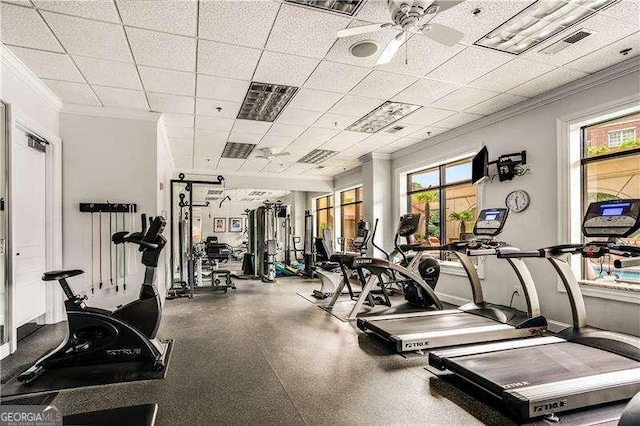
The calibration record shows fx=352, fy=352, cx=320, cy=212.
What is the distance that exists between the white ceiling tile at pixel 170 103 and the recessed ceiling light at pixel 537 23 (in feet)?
11.7

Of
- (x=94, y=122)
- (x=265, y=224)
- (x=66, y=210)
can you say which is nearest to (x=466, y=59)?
(x=94, y=122)

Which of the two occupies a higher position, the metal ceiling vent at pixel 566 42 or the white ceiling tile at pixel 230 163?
the metal ceiling vent at pixel 566 42

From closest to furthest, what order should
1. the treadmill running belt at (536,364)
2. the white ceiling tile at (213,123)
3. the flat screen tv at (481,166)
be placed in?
1. the treadmill running belt at (536,364)
2. the flat screen tv at (481,166)
3. the white ceiling tile at (213,123)

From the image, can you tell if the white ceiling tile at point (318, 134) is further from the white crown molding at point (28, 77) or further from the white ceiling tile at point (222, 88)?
the white crown molding at point (28, 77)

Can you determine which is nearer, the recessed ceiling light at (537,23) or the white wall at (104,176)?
the recessed ceiling light at (537,23)

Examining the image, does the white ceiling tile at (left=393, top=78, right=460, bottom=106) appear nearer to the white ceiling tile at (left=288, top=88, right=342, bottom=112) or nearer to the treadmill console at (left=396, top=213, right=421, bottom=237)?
the white ceiling tile at (left=288, top=88, right=342, bottom=112)

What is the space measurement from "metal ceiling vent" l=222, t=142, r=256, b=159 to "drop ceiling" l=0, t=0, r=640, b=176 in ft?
4.11

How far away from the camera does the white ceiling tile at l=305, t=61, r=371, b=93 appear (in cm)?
379

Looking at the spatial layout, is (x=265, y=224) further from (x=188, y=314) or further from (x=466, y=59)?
(x=466, y=59)

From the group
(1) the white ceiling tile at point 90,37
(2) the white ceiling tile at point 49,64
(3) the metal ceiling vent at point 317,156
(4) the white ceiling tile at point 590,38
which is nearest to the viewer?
(1) the white ceiling tile at point 90,37

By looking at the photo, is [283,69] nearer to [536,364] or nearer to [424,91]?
[424,91]

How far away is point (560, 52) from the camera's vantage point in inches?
140

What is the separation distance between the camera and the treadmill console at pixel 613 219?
2.73m

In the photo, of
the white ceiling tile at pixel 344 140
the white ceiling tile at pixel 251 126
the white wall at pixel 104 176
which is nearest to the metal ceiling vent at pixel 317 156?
the white ceiling tile at pixel 344 140
